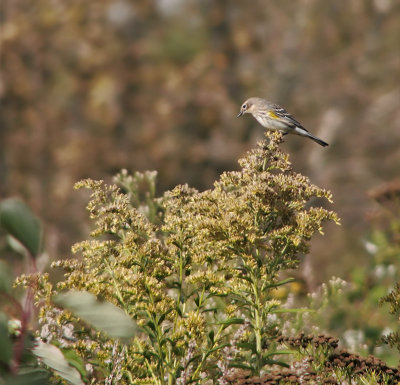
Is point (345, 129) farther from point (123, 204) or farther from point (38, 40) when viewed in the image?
point (123, 204)

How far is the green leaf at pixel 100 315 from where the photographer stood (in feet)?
7.82

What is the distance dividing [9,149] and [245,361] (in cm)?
1628

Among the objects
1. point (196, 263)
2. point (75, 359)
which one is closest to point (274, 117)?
point (196, 263)

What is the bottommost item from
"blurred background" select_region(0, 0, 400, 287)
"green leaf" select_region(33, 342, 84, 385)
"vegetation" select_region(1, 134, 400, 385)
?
"green leaf" select_region(33, 342, 84, 385)

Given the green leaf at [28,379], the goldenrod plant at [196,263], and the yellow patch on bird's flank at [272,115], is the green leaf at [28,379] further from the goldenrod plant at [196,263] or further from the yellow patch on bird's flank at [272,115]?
the yellow patch on bird's flank at [272,115]

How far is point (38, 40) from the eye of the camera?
20.4 m

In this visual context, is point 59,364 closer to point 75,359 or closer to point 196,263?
point 75,359

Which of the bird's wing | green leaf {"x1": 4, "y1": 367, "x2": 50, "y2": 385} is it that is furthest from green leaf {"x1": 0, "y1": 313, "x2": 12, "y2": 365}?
the bird's wing

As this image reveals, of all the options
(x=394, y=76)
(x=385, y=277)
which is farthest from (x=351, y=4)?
(x=385, y=277)

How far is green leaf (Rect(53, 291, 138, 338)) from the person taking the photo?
7.82ft

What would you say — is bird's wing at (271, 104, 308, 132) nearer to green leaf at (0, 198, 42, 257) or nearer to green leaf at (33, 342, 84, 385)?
green leaf at (33, 342, 84, 385)

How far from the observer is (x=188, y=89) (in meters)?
21.4

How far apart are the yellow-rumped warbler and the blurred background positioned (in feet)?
35.6

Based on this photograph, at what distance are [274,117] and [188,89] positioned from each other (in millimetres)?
14641
